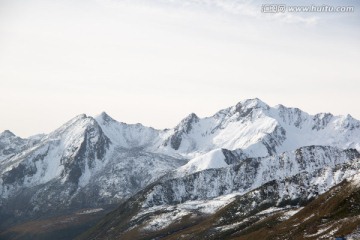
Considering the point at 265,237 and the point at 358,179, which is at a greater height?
the point at 358,179

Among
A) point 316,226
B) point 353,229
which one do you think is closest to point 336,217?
point 316,226

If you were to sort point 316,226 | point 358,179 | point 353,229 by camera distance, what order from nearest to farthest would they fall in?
1. point 353,229
2. point 316,226
3. point 358,179

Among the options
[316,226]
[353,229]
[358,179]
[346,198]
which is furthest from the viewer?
[358,179]

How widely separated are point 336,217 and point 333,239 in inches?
1203

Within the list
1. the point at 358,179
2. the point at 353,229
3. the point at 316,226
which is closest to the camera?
the point at 353,229

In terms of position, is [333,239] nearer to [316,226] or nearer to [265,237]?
[316,226]

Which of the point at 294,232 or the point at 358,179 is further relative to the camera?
the point at 358,179

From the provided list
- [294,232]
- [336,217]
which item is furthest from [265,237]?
[336,217]

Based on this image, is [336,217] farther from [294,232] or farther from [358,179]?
[358,179]

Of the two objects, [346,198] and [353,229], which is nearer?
[353,229]

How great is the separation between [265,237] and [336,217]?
3582 centimetres

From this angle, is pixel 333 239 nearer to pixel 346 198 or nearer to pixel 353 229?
pixel 353 229

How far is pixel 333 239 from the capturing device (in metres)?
147

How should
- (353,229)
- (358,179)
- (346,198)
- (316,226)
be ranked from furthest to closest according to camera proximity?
(358,179)
(346,198)
(316,226)
(353,229)
